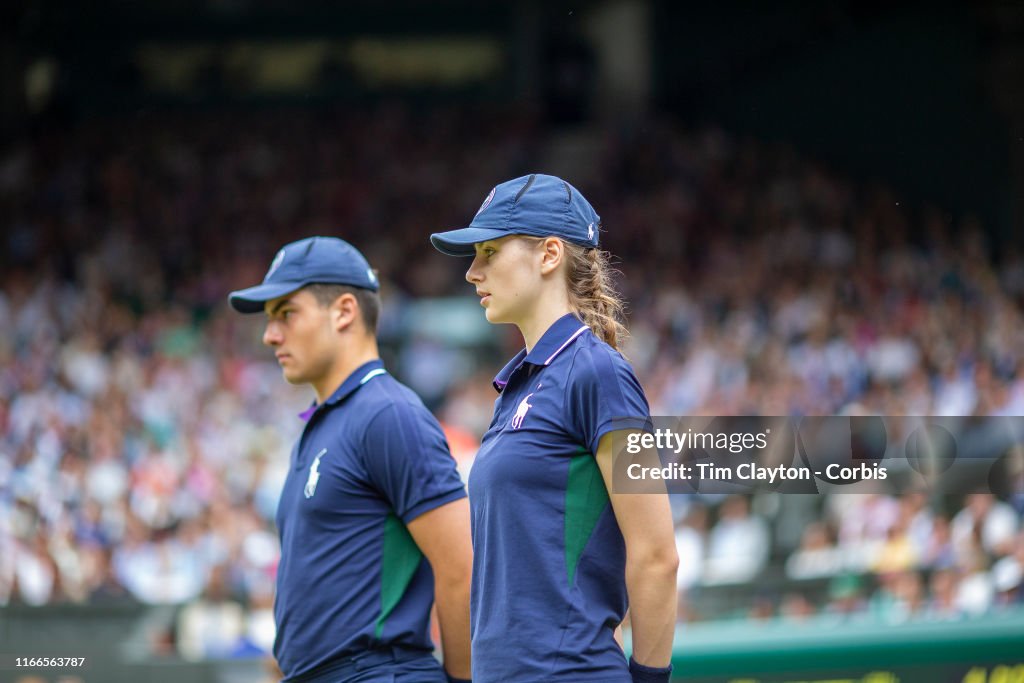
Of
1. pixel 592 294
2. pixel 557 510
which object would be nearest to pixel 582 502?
pixel 557 510

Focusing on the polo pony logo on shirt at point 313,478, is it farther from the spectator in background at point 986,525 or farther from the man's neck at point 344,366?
the spectator in background at point 986,525

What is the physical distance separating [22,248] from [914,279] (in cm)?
1133

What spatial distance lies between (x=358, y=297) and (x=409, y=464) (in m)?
0.57

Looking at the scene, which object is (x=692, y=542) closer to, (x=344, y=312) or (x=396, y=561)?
(x=344, y=312)

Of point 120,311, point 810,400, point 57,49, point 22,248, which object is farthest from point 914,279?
point 57,49

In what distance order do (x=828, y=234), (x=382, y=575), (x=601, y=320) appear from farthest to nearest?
(x=828, y=234)
(x=382, y=575)
(x=601, y=320)

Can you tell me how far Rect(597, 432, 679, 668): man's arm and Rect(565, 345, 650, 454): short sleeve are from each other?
34mm

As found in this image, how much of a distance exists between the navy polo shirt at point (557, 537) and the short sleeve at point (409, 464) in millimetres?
498

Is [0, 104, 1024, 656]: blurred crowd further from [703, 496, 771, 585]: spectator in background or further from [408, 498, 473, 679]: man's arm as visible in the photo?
[408, 498, 473, 679]: man's arm

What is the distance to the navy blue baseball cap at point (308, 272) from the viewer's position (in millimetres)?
3367

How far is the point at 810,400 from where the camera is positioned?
39.0 ft

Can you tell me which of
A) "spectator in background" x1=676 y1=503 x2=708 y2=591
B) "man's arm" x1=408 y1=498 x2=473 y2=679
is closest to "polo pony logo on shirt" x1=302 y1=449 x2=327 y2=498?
"man's arm" x1=408 y1=498 x2=473 y2=679

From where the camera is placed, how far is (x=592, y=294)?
2.74m

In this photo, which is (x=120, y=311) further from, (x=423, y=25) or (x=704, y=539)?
(x=423, y=25)
